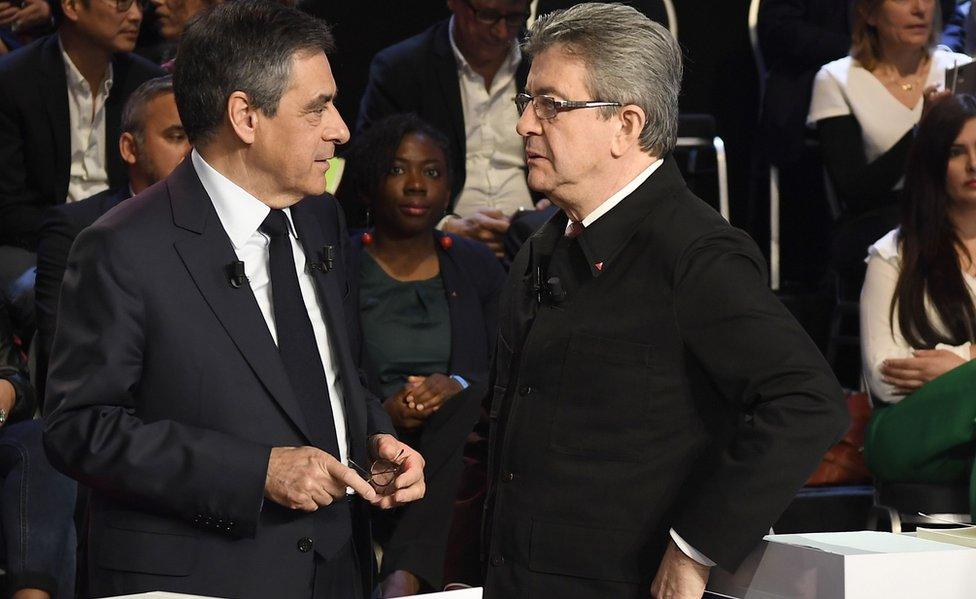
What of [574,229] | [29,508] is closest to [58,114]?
[29,508]

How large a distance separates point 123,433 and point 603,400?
745 mm

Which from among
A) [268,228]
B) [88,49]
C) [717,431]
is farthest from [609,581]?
[88,49]

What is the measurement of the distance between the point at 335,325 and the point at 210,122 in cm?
42

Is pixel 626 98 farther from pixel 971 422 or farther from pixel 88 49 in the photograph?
pixel 88 49

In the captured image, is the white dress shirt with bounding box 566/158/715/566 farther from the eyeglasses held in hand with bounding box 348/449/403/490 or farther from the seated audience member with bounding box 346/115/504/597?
the seated audience member with bounding box 346/115/504/597

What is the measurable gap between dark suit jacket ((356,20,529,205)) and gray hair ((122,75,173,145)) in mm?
1361

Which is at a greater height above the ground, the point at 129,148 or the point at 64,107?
the point at 129,148

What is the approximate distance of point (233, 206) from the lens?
7.45 ft

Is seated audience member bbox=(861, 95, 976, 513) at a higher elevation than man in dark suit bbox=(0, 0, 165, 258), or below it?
below

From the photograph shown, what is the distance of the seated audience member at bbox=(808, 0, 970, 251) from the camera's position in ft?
15.8

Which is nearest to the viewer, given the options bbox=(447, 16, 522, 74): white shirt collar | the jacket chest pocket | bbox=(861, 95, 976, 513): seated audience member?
the jacket chest pocket

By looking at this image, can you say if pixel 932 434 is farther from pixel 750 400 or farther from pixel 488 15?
pixel 488 15

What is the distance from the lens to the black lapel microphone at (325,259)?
238 cm

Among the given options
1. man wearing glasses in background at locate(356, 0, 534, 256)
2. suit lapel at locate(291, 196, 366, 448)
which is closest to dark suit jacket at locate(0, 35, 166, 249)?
man wearing glasses in background at locate(356, 0, 534, 256)
